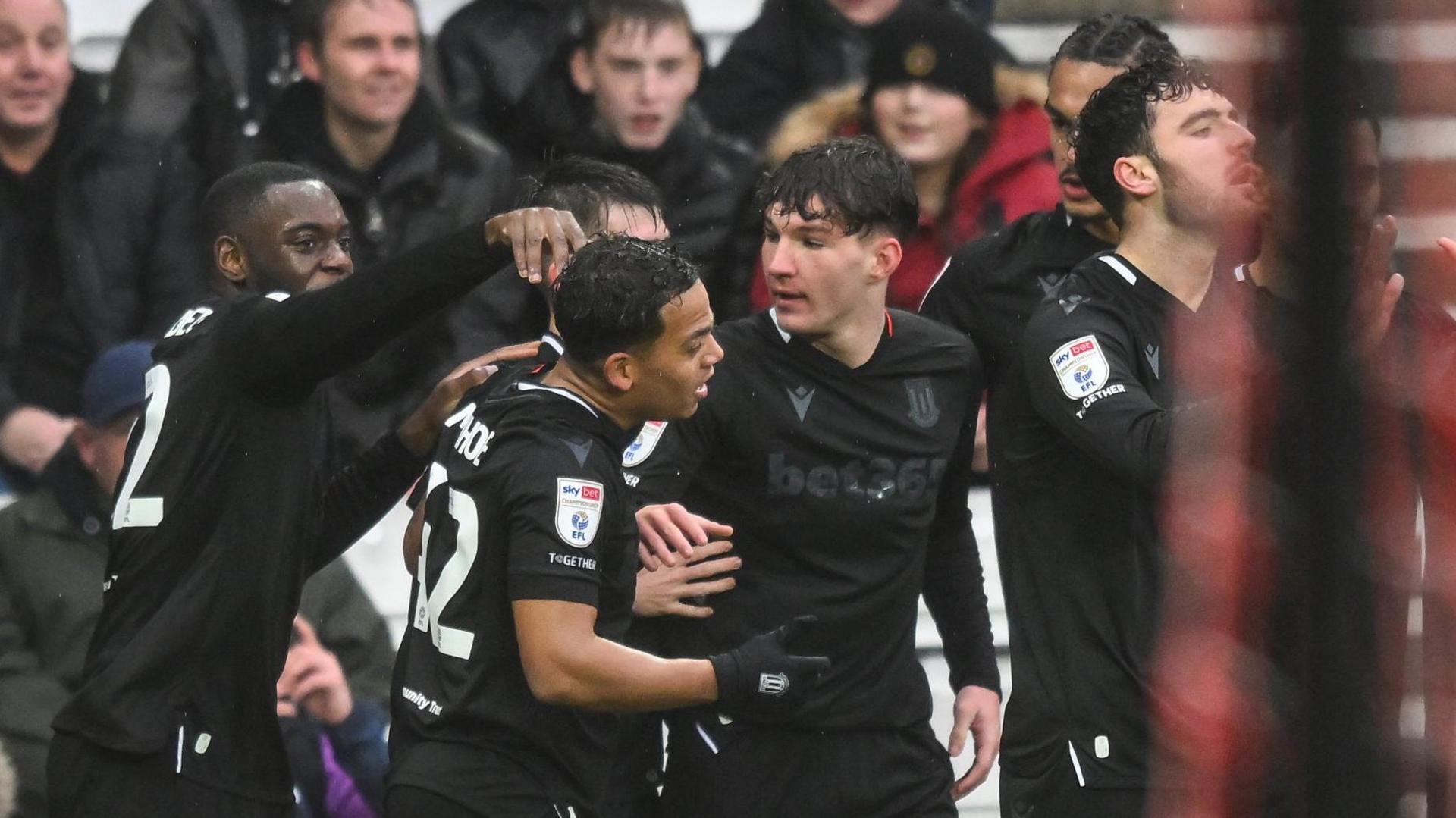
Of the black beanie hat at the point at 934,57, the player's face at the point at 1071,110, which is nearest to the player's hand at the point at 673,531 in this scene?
the player's face at the point at 1071,110

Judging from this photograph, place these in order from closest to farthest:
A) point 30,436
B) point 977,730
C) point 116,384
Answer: point 977,730
point 116,384
point 30,436

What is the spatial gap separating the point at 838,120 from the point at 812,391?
1806 millimetres

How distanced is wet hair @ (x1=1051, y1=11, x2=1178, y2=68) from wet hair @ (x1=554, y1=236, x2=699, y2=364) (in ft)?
4.12

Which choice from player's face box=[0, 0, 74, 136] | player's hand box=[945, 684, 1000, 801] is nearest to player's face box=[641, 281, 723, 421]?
player's hand box=[945, 684, 1000, 801]

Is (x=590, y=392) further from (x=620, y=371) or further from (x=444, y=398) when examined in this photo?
(x=444, y=398)

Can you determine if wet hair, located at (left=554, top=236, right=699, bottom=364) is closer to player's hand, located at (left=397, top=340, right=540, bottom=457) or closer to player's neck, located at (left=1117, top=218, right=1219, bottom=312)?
player's hand, located at (left=397, top=340, right=540, bottom=457)

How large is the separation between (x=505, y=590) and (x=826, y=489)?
0.76 metres

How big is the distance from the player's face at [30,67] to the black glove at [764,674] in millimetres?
2956

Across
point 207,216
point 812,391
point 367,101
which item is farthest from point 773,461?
point 367,101

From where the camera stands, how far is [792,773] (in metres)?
3.97

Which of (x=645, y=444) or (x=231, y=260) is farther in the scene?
(x=645, y=444)

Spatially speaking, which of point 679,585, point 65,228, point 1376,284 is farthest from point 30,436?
point 1376,284

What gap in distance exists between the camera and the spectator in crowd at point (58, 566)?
4781 millimetres

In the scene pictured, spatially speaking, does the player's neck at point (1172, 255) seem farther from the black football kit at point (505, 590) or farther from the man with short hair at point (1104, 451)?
the black football kit at point (505, 590)
